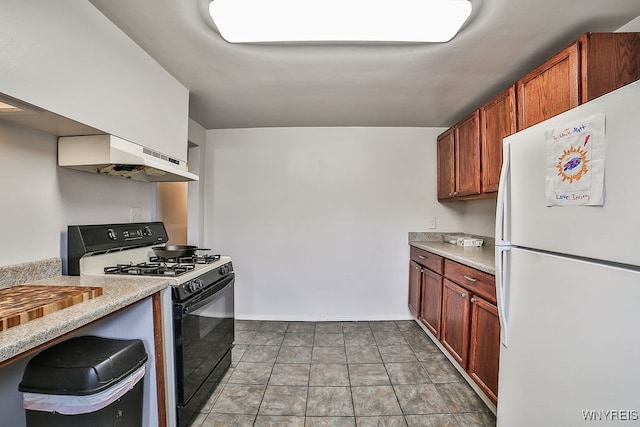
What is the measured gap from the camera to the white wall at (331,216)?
329 centimetres

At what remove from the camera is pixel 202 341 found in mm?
1724

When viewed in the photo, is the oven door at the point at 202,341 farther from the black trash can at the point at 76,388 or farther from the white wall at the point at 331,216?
the white wall at the point at 331,216

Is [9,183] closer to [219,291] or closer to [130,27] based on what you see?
[130,27]

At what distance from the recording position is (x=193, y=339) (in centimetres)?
161

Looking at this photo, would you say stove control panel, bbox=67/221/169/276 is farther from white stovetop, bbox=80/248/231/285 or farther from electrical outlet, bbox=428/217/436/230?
electrical outlet, bbox=428/217/436/230

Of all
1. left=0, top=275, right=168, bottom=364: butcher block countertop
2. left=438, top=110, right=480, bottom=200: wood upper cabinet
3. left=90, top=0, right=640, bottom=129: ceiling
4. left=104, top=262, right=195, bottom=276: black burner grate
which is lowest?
left=0, top=275, right=168, bottom=364: butcher block countertop

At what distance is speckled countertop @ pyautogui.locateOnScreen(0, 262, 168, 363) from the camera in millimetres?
809

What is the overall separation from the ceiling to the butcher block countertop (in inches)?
54.8

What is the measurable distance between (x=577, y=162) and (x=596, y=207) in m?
0.17

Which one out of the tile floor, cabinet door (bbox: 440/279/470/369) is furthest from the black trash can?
cabinet door (bbox: 440/279/470/369)

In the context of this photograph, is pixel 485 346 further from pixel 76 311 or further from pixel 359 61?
pixel 76 311

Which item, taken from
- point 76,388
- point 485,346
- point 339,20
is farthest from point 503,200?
point 76,388

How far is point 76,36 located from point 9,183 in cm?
77

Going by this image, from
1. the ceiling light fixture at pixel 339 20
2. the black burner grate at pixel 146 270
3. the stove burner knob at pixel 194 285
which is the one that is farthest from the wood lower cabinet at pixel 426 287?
the black burner grate at pixel 146 270
